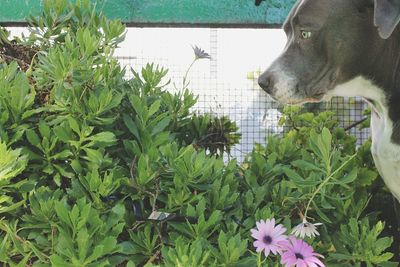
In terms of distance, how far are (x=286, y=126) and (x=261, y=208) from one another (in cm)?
117

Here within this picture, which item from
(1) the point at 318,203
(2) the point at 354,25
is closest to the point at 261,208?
(1) the point at 318,203

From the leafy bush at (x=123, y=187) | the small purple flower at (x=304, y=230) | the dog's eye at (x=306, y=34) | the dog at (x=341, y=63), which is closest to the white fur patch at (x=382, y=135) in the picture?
the dog at (x=341, y=63)

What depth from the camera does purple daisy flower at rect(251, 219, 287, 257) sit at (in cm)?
116

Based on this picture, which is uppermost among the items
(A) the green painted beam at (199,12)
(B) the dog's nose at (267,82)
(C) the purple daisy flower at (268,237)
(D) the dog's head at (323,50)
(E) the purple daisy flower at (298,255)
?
(A) the green painted beam at (199,12)

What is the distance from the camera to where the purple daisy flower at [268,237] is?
3.79 ft

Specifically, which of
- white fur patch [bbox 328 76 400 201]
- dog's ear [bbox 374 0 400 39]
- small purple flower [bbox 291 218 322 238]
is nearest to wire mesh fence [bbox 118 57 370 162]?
white fur patch [bbox 328 76 400 201]

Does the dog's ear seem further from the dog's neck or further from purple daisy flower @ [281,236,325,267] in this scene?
purple daisy flower @ [281,236,325,267]

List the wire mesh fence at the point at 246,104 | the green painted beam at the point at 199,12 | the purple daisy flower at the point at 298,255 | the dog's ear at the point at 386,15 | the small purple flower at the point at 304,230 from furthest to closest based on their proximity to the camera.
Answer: the wire mesh fence at the point at 246,104 → the green painted beam at the point at 199,12 → the dog's ear at the point at 386,15 → the small purple flower at the point at 304,230 → the purple daisy flower at the point at 298,255

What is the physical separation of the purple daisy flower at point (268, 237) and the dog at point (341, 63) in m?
0.66

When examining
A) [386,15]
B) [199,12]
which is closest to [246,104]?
[199,12]

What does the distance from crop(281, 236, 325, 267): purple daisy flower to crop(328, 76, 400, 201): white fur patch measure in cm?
74

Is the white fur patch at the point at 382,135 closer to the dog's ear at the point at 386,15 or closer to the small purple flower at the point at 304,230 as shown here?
the dog's ear at the point at 386,15

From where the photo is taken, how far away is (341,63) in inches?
69.6

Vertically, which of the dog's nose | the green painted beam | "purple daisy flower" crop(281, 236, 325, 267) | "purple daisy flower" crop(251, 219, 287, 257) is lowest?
"purple daisy flower" crop(281, 236, 325, 267)
